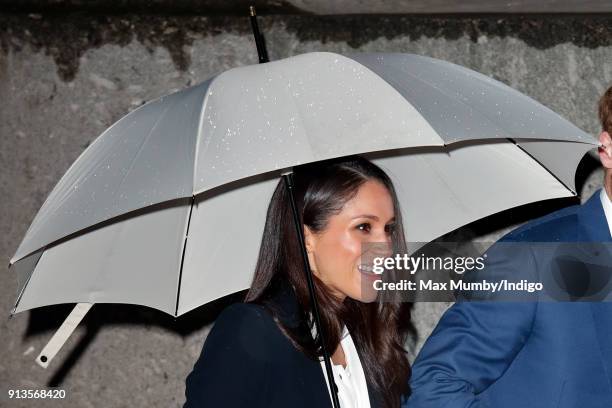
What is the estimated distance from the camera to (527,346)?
114 inches

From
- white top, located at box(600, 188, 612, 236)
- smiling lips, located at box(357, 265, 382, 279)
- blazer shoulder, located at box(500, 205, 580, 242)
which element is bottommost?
smiling lips, located at box(357, 265, 382, 279)

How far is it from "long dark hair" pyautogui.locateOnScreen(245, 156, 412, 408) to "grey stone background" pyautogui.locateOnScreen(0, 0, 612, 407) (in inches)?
44.1

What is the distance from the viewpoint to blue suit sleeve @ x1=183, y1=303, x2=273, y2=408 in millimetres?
2566

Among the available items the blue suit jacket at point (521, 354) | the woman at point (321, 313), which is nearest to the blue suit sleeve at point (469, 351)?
the blue suit jacket at point (521, 354)

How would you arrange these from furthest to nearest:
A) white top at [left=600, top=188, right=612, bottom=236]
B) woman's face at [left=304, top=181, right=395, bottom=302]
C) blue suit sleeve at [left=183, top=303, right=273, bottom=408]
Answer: white top at [left=600, top=188, right=612, bottom=236] → woman's face at [left=304, top=181, right=395, bottom=302] → blue suit sleeve at [left=183, top=303, right=273, bottom=408]

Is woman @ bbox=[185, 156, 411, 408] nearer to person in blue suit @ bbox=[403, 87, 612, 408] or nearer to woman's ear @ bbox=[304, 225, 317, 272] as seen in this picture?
woman's ear @ bbox=[304, 225, 317, 272]

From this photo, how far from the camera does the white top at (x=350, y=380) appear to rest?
2.84 metres

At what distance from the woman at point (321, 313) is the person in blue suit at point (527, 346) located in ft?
0.47

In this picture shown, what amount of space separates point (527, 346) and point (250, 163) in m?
1.04

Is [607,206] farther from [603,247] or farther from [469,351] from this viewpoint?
[469,351]

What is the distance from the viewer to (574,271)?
9.54 ft

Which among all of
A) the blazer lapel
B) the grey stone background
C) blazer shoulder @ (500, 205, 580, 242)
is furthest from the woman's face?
the grey stone background

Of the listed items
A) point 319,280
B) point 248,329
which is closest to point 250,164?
point 248,329

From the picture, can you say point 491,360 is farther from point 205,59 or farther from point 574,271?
point 205,59
